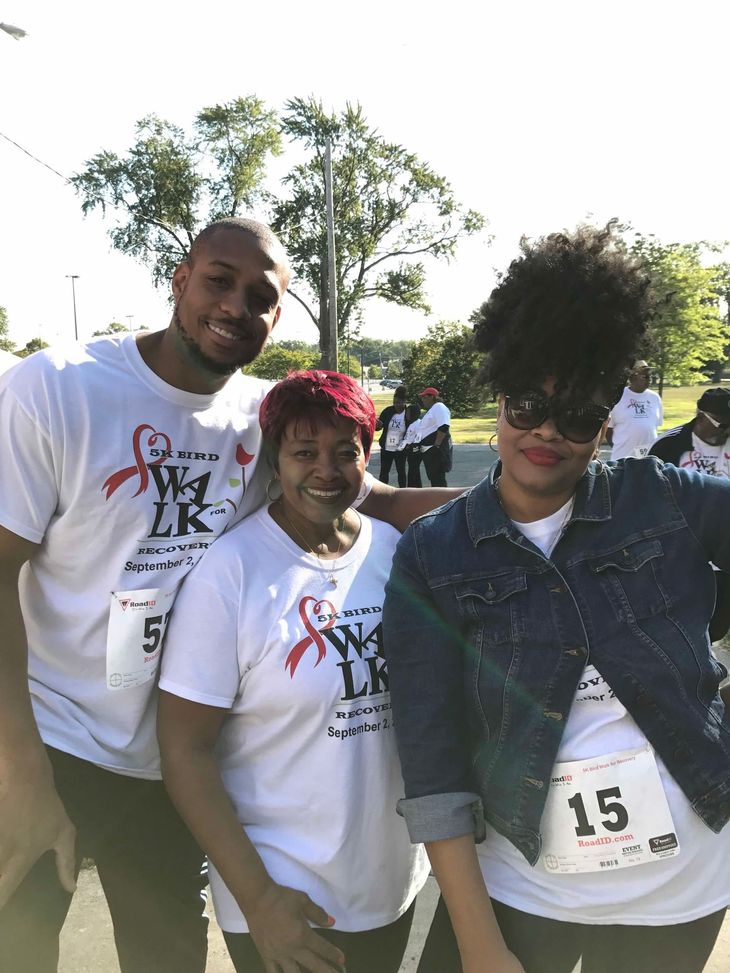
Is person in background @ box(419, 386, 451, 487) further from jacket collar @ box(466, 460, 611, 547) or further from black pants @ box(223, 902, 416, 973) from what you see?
jacket collar @ box(466, 460, 611, 547)

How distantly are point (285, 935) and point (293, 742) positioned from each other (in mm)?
380

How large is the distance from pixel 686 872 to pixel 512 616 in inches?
23.7

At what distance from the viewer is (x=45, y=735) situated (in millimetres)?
1961

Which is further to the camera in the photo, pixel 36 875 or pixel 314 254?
pixel 314 254

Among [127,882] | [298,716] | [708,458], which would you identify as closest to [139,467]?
[298,716]

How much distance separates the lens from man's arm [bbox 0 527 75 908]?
1735 millimetres

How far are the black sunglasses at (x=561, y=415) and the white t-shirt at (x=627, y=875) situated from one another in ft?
1.51

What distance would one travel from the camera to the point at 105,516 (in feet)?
6.06

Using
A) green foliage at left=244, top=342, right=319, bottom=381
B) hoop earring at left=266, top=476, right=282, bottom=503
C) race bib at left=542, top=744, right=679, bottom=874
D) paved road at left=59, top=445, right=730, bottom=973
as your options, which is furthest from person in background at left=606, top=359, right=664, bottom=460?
green foliage at left=244, top=342, right=319, bottom=381

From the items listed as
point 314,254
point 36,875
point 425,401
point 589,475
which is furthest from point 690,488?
point 314,254

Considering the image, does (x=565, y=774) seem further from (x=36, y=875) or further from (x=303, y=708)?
(x=36, y=875)

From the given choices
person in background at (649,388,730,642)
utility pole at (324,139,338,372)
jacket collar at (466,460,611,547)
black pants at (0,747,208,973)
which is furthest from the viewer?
utility pole at (324,139,338,372)

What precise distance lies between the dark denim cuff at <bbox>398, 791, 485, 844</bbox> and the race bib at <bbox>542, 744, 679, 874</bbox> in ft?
0.47

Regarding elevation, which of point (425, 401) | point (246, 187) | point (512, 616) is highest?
point (246, 187)
